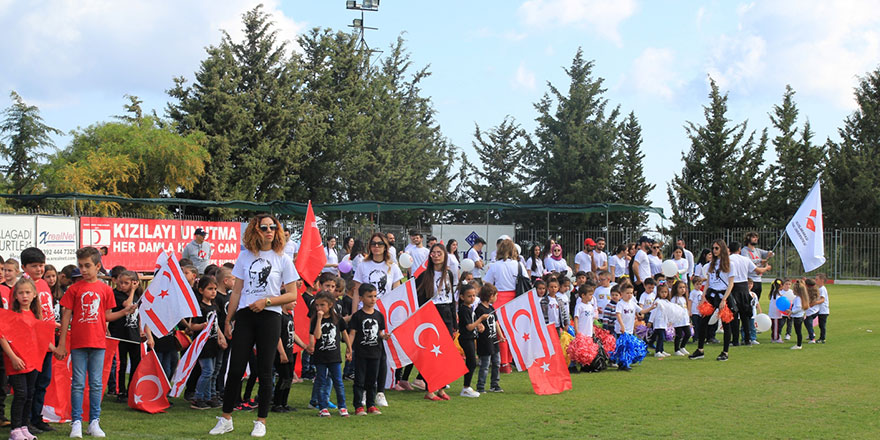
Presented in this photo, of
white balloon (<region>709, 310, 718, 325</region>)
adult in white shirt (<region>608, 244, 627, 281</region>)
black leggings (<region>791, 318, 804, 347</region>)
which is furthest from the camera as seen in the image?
adult in white shirt (<region>608, 244, 627, 281</region>)

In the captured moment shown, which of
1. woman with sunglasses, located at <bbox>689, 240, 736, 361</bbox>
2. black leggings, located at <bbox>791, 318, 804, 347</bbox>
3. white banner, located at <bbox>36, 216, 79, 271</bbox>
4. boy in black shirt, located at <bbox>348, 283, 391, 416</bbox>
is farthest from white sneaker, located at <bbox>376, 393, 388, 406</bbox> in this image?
white banner, located at <bbox>36, 216, 79, 271</bbox>

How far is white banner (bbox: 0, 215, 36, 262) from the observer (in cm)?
2003

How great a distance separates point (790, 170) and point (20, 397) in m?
45.6

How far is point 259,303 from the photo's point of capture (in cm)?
716

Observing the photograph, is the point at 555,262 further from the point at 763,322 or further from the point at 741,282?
the point at 763,322

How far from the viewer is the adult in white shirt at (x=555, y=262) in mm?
15996

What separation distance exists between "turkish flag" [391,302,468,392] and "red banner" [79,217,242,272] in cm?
1532

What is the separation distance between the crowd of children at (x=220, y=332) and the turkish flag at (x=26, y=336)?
0.06 meters

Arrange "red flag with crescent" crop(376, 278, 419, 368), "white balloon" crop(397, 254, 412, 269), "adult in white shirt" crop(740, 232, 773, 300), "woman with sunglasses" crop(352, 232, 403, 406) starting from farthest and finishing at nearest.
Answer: "white balloon" crop(397, 254, 412, 269) < "adult in white shirt" crop(740, 232, 773, 300) < "woman with sunglasses" crop(352, 232, 403, 406) < "red flag with crescent" crop(376, 278, 419, 368)

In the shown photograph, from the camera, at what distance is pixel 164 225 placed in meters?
24.5

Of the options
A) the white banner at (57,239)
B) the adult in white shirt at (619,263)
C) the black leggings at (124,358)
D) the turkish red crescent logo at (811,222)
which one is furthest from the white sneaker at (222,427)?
the white banner at (57,239)

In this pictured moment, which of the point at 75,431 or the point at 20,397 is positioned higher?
the point at 20,397

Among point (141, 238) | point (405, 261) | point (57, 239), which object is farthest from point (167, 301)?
point (141, 238)

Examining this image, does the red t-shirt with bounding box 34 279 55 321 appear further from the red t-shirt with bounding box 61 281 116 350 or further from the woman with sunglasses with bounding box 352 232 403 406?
the woman with sunglasses with bounding box 352 232 403 406
